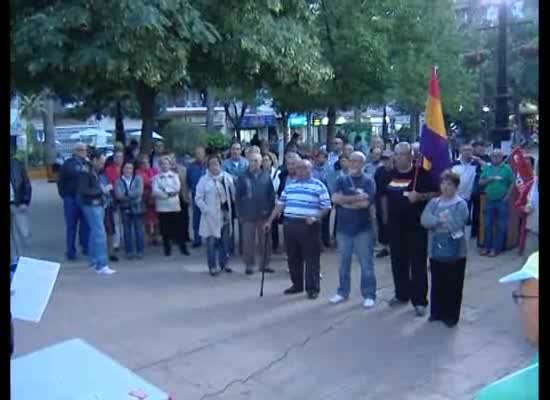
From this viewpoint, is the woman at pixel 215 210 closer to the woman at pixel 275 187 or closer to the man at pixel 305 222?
the woman at pixel 275 187

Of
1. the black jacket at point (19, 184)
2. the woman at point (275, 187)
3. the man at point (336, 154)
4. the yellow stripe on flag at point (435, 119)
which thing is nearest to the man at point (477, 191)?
the man at point (336, 154)

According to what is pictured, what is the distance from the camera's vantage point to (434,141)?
813 centimetres

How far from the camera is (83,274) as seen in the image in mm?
10227

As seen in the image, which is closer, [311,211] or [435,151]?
[435,151]

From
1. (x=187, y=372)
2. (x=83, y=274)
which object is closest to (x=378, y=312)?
(x=187, y=372)

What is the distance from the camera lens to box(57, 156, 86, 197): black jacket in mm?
10695

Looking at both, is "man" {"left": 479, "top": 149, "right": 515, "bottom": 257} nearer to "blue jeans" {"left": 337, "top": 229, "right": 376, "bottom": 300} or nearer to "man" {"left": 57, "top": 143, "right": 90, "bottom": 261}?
"blue jeans" {"left": 337, "top": 229, "right": 376, "bottom": 300}

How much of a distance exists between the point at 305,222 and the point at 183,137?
17.6 m

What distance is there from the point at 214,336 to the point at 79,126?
44760 mm

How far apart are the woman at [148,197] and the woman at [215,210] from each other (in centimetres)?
143

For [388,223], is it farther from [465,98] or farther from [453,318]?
[465,98]

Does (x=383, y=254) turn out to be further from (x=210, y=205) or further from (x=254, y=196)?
(x=210, y=205)

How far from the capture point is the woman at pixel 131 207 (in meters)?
11.1

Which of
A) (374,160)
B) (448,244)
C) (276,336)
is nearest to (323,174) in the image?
(374,160)
